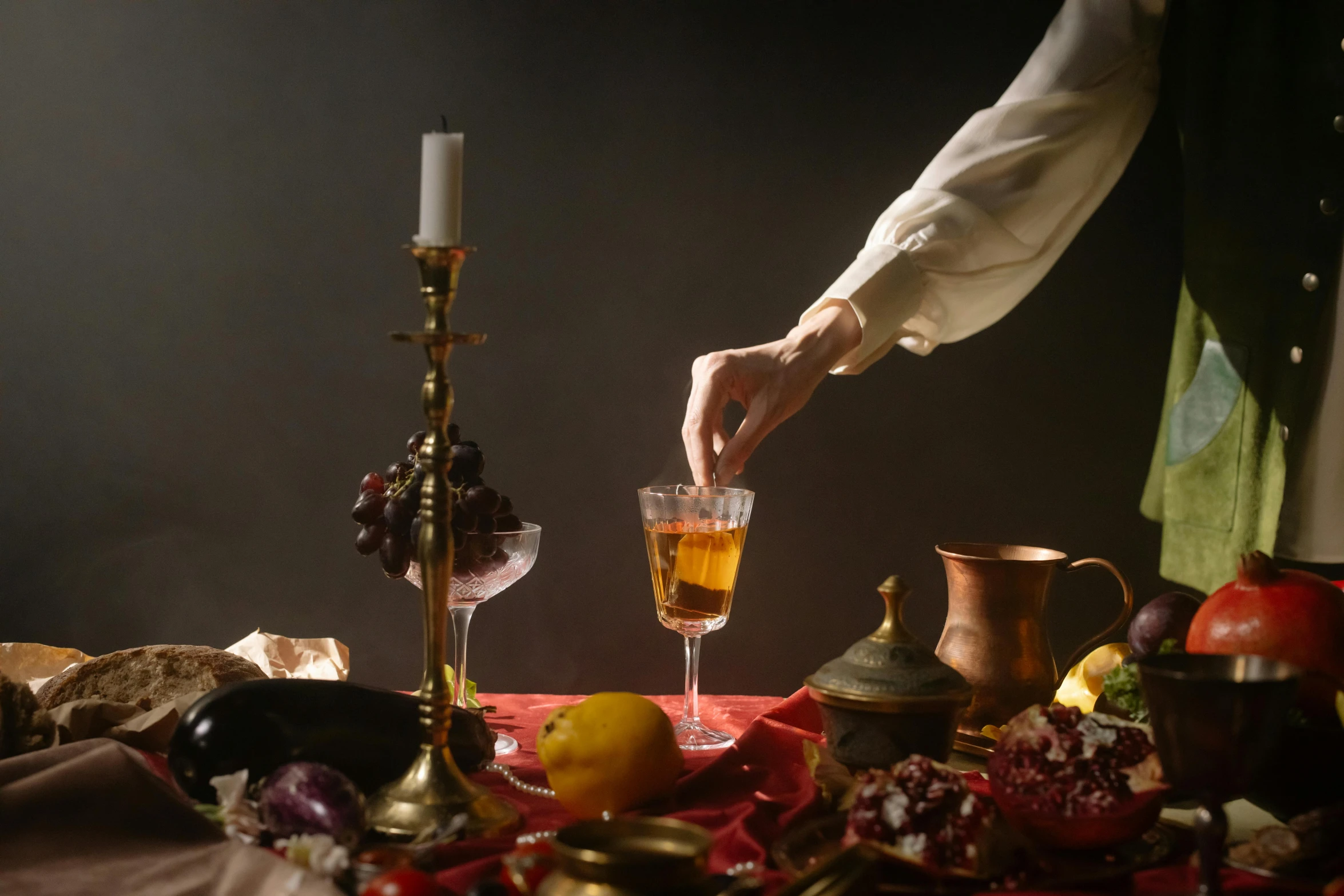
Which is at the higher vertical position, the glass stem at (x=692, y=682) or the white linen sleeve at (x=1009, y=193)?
the white linen sleeve at (x=1009, y=193)

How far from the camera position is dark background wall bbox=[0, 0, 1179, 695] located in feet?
7.61

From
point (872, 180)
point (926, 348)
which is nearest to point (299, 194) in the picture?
point (872, 180)

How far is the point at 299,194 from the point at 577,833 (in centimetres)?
210

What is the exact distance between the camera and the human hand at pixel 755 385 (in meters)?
1.42

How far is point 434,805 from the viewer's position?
867mm

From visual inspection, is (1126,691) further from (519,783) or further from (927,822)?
(519,783)

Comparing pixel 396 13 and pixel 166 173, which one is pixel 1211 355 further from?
pixel 166 173

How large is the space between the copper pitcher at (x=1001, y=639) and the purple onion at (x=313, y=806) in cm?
62

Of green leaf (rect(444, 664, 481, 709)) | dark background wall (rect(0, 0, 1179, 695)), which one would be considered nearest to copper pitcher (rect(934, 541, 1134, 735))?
green leaf (rect(444, 664, 481, 709))

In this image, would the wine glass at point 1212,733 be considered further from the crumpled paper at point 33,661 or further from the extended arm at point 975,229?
the crumpled paper at point 33,661

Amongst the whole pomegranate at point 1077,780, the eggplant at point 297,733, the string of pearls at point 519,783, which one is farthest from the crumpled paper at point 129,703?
the whole pomegranate at point 1077,780

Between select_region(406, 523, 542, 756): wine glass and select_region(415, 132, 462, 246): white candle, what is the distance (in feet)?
1.54

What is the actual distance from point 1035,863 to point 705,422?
2.54 feet

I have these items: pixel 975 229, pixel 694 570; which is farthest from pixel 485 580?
pixel 975 229
